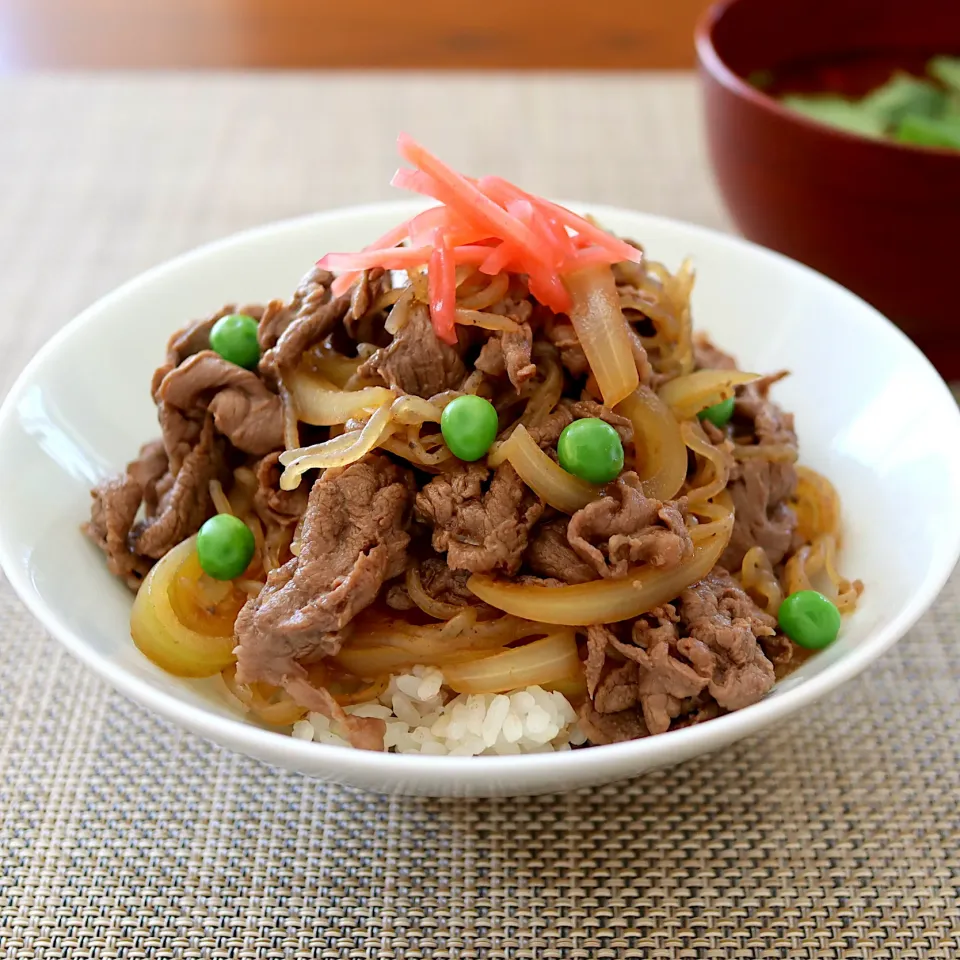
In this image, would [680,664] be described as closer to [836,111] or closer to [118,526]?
[118,526]

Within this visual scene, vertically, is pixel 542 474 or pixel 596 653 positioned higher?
pixel 542 474

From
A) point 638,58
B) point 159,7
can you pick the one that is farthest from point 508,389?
point 159,7

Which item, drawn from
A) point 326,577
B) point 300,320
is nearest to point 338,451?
point 326,577

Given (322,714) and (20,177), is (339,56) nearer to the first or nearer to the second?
(20,177)

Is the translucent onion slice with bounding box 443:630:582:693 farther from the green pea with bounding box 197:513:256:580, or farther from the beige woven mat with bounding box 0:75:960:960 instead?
the green pea with bounding box 197:513:256:580

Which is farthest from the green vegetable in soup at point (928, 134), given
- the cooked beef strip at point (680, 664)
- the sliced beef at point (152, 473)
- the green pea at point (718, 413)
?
the sliced beef at point (152, 473)

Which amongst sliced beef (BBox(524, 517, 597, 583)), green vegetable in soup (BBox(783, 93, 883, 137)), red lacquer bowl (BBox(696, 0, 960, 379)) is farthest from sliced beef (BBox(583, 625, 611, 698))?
green vegetable in soup (BBox(783, 93, 883, 137))
